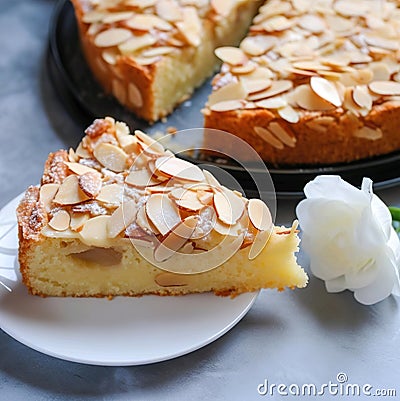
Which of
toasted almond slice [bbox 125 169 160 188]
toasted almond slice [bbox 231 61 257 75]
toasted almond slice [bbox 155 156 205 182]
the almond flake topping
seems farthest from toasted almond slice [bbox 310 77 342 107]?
toasted almond slice [bbox 125 169 160 188]

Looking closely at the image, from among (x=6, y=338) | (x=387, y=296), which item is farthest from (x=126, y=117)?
(x=387, y=296)

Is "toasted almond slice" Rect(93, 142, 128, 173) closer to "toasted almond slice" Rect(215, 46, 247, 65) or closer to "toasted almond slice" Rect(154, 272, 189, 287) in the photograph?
"toasted almond slice" Rect(154, 272, 189, 287)

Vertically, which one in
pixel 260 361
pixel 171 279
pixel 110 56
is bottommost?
pixel 260 361

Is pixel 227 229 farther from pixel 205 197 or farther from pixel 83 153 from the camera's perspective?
pixel 83 153

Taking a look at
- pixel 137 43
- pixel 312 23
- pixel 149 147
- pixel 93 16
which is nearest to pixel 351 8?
pixel 312 23

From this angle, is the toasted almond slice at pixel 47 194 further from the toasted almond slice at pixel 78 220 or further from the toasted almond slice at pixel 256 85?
the toasted almond slice at pixel 256 85

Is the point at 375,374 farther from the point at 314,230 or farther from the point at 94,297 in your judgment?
the point at 94,297
